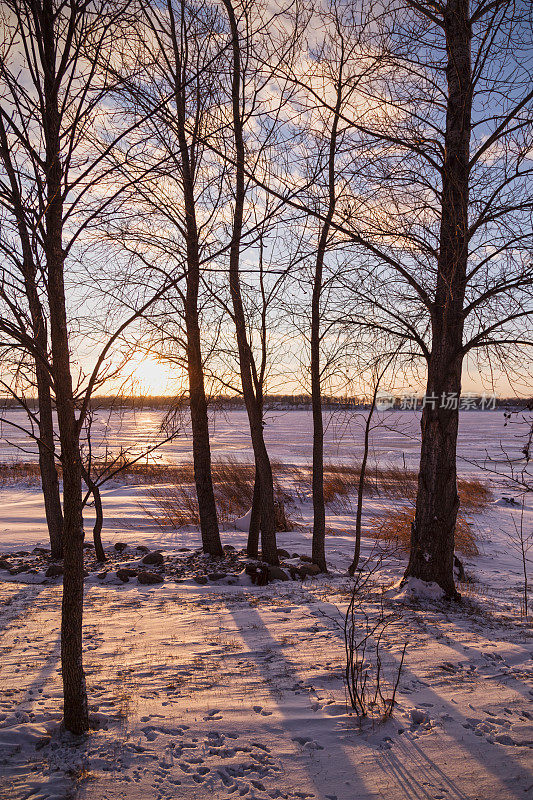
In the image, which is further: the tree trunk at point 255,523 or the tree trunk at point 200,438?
the tree trunk at point 255,523

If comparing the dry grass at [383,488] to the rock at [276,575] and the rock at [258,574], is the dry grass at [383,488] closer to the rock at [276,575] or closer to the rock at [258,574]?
the rock at [276,575]

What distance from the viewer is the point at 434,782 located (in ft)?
8.95

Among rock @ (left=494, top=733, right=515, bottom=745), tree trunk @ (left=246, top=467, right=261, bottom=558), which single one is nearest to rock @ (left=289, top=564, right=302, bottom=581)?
tree trunk @ (left=246, top=467, right=261, bottom=558)

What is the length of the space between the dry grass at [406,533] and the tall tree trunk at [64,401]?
8025 mm

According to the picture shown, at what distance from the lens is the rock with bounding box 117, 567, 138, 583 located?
7.50 metres

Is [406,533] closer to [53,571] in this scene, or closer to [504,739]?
[53,571]

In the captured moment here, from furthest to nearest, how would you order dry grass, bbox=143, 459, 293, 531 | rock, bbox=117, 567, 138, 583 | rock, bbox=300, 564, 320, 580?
dry grass, bbox=143, 459, 293, 531 → rock, bbox=300, 564, 320, 580 → rock, bbox=117, 567, 138, 583

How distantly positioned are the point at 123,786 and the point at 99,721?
68cm

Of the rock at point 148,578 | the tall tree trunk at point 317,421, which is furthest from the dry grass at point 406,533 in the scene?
the rock at point 148,578

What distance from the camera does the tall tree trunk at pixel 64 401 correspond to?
2.77m

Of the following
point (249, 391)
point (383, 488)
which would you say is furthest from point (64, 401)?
point (383, 488)

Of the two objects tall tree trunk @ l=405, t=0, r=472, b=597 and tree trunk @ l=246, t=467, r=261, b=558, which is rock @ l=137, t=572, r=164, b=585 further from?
tall tree trunk @ l=405, t=0, r=472, b=597

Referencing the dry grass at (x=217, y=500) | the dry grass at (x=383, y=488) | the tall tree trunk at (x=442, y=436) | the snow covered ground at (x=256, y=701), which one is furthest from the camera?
the dry grass at (x=383, y=488)

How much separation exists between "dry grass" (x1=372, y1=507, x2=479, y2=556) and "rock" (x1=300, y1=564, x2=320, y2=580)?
8.39 ft
